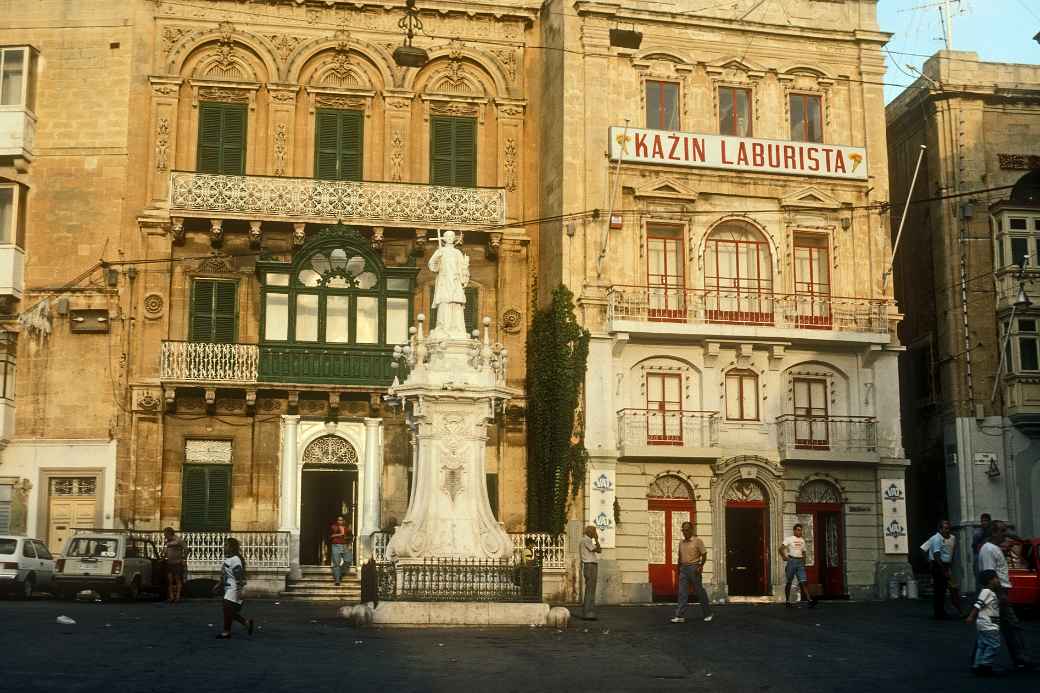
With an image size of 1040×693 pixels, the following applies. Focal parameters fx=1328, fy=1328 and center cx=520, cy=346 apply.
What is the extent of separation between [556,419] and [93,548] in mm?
11506

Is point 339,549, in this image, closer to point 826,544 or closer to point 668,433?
point 668,433

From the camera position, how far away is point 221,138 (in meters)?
35.2

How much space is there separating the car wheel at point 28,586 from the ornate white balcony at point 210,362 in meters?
6.35

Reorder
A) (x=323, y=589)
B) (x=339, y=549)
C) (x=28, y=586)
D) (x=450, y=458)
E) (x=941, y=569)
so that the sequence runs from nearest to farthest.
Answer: (x=450, y=458) → (x=941, y=569) → (x=28, y=586) → (x=323, y=589) → (x=339, y=549)

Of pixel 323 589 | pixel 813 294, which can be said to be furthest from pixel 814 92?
pixel 323 589

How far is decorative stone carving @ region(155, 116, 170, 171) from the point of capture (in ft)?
113

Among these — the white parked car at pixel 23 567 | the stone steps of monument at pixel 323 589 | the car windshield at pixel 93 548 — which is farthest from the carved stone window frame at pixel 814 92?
the white parked car at pixel 23 567

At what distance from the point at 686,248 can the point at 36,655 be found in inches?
882

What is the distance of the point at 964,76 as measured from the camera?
124 feet

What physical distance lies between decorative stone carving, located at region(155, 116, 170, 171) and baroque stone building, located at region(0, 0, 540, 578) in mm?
58

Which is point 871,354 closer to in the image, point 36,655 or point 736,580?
point 736,580

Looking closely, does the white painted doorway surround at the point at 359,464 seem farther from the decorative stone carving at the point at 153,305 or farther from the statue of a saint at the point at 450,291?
the statue of a saint at the point at 450,291

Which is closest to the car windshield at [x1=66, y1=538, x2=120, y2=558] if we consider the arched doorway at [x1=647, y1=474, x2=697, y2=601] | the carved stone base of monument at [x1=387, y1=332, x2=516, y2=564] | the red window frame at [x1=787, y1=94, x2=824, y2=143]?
the carved stone base of monument at [x1=387, y1=332, x2=516, y2=564]

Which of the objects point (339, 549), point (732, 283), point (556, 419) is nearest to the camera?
point (339, 549)
